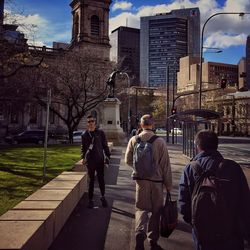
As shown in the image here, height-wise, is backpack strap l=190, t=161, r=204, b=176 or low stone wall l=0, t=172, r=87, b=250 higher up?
A: backpack strap l=190, t=161, r=204, b=176

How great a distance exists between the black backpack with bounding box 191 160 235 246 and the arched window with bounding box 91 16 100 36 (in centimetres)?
7981

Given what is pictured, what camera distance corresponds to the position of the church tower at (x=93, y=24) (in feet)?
262

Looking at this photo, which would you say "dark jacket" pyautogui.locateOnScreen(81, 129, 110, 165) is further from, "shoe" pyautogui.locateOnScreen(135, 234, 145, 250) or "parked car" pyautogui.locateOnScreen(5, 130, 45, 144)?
"parked car" pyautogui.locateOnScreen(5, 130, 45, 144)

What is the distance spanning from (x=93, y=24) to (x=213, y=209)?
80987 mm

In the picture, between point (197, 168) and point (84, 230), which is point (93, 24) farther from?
point (197, 168)

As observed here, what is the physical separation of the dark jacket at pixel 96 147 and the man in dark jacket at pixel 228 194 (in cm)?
457

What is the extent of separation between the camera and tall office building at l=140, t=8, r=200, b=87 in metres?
114

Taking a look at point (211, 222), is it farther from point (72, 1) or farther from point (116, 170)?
point (72, 1)

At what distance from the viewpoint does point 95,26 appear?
8169 cm

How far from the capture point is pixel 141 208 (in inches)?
225

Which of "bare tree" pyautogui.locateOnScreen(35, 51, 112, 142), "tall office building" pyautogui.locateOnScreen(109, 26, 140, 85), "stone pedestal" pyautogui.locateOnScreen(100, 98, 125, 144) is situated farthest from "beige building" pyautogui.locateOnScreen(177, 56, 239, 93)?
"stone pedestal" pyautogui.locateOnScreen(100, 98, 125, 144)

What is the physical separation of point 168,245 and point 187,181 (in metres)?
2.48

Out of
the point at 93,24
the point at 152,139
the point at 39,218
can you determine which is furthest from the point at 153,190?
the point at 93,24

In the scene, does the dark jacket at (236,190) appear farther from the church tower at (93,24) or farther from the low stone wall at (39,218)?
the church tower at (93,24)
